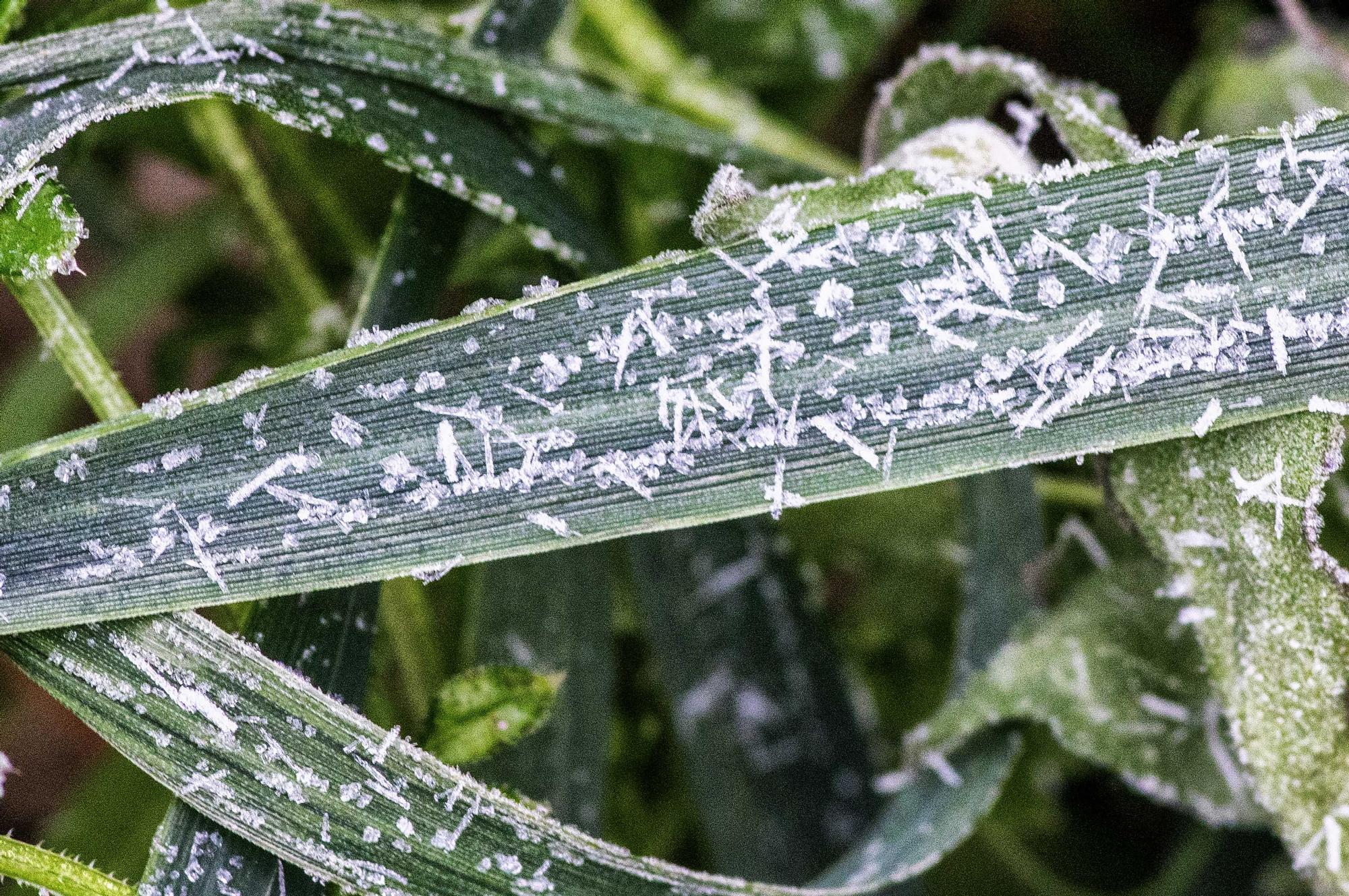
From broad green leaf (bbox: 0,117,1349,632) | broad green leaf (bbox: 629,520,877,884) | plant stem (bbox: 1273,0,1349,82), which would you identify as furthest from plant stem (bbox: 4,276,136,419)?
plant stem (bbox: 1273,0,1349,82)

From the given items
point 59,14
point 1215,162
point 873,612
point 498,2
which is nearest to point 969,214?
point 1215,162

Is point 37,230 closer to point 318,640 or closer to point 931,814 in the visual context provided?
point 318,640

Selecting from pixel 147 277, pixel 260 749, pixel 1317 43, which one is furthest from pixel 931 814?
pixel 147 277

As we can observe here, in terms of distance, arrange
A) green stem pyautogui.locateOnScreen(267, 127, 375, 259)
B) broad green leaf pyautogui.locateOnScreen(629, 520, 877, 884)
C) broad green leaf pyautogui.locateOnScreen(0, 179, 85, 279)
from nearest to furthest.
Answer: broad green leaf pyautogui.locateOnScreen(0, 179, 85, 279) < broad green leaf pyautogui.locateOnScreen(629, 520, 877, 884) < green stem pyautogui.locateOnScreen(267, 127, 375, 259)

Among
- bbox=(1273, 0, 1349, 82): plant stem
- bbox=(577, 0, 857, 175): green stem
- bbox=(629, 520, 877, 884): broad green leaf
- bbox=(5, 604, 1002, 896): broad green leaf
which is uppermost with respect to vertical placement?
bbox=(577, 0, 857, 175): green stem

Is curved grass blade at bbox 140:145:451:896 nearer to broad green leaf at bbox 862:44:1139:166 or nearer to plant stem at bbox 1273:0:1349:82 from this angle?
broad green leaf at bbox 862:44:1139:166

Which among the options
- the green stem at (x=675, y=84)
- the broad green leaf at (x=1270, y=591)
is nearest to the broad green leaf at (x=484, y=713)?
the broad green leaf at (x=1270, y=591)

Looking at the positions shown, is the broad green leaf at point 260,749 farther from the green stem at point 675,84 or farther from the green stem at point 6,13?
the green stem at point 675,84
